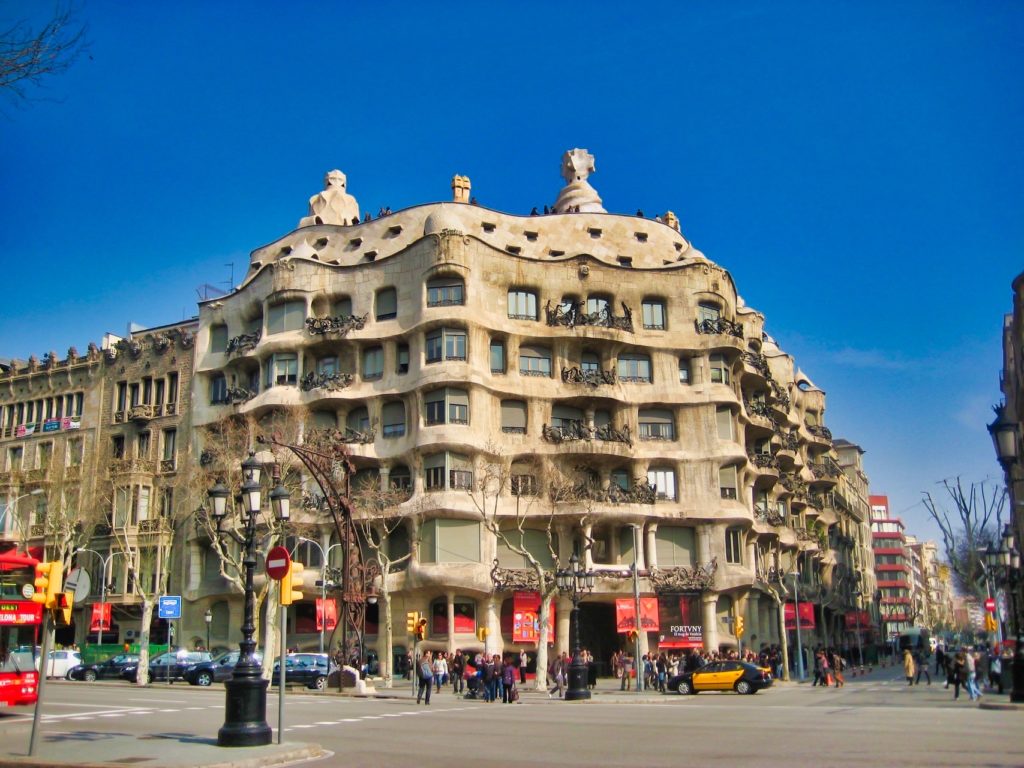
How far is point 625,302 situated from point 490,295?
753 cm

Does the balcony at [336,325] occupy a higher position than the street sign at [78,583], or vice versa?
the balcony at [336,325]

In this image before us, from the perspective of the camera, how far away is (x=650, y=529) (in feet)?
169

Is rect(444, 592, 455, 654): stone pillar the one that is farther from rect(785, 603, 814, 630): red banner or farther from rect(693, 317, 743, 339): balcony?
rect(785, 603, 814, 630): red banner

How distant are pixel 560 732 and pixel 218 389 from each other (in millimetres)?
42790

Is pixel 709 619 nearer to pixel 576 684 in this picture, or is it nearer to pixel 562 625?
pixel 562 625

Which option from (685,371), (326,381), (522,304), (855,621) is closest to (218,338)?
(326,381)

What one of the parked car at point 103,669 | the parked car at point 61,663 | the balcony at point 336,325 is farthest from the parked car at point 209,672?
the balcony at point 336,325

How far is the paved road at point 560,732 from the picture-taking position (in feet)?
49.0

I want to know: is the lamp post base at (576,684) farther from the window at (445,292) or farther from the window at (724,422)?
the window at (724,422)

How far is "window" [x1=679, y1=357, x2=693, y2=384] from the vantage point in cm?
5444

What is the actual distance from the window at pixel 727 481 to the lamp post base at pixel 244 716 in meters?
39.6

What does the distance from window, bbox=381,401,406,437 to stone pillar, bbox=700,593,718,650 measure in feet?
58.4

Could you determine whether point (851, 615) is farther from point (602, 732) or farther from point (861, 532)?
point (602, 732)

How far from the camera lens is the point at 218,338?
194ft
